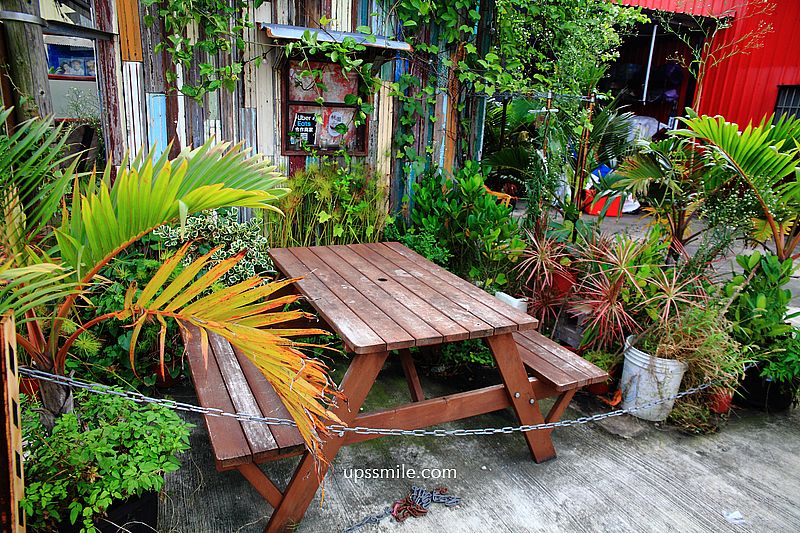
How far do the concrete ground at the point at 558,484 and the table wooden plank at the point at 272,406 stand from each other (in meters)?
0.48

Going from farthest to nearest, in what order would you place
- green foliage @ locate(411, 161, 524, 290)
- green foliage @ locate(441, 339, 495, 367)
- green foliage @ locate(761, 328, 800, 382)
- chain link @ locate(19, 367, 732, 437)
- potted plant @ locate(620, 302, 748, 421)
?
1. green foliage @ locate(411, 161, 524, 290)
2. green foliage @ locate(441, 339, 495, 367)
3. green foliage @ locate(761, 328, 800, 382)
4. potted plant @ locate(620, 302, 748, 421)
5. chain link @ locate(19, 367, 732, 437)

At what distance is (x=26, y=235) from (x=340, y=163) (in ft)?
8.70

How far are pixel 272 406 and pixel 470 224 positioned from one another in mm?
2216

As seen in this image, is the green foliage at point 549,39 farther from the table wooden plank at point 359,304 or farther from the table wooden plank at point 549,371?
the table wooden plank at point 549,371

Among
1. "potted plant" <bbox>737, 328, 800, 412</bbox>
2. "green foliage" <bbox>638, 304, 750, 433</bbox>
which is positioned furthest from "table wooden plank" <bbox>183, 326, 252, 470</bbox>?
"potted plant" <bbox>737, 328, 800, 412</bbox>

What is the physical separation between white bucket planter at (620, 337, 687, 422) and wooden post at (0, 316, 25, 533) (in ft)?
10.1

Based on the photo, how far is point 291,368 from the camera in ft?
5.95

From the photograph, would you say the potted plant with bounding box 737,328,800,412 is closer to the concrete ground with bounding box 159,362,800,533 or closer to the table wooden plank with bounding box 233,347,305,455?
the concrete ground with bounding box 159,362,800,533

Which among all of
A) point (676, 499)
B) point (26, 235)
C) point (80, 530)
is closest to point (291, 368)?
point (80, 530)

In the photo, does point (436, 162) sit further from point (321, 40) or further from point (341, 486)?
point (341, 486)

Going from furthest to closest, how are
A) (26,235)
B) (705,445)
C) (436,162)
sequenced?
(436,162)
(705,445)
(26,235)

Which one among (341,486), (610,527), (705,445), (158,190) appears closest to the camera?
(158,190)

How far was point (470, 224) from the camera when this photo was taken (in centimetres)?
412

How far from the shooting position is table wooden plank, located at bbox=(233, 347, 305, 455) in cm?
216
